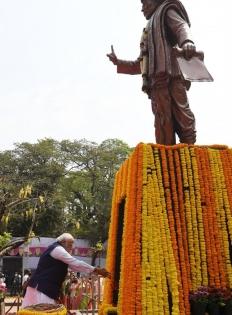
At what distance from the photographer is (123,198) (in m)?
5.99

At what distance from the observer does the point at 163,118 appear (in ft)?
20.3

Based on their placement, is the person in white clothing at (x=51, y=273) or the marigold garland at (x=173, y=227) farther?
the marigold garland at (x=173, y=227)

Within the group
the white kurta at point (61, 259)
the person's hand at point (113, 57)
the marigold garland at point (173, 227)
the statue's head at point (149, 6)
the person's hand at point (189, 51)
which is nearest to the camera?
the white kurta at point (61, 259)

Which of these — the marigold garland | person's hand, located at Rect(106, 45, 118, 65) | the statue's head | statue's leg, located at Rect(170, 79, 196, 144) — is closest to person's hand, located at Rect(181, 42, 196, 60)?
statue's leg, located at Rect(170, 79, 196, 144)

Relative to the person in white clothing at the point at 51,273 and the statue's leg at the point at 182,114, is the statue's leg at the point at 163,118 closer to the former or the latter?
the statue's leg at the point at 182,114

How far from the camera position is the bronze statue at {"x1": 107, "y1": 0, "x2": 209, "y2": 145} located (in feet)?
20.2

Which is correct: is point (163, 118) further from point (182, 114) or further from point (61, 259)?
point (61, 259)

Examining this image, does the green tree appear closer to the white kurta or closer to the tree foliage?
the tree foliage

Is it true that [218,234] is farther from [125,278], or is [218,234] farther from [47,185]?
[47,185]

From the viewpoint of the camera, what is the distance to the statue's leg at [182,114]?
6.11 metres

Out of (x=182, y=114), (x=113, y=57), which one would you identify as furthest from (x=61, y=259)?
(x=113, y=57)

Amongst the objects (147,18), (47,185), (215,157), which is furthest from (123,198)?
(47,185)

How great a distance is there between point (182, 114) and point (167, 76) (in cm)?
51

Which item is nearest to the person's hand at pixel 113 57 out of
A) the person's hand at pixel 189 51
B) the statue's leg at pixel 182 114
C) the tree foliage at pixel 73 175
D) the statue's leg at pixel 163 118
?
the statue's leg at pixel 163 118
